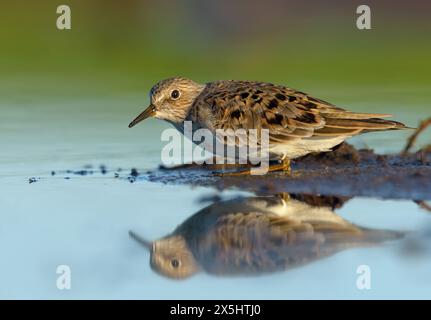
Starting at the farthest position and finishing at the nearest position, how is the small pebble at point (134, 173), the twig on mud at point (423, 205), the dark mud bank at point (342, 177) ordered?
the small pebble at point (134, 173)
the dark mud bank at point (342, 177)
the twig on mud at point (423, 205)

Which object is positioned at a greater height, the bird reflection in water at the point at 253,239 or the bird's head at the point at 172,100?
the bird's head at the point at 172,100

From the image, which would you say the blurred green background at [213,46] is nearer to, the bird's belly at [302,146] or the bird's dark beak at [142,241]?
the bird's belly at [302,146]

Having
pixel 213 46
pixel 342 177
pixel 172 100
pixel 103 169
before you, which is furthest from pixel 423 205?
pixel 213 46

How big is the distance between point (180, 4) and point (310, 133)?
12.4 meters

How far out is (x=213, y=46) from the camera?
71.9ft

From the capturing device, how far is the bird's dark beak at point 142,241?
9.05 meters

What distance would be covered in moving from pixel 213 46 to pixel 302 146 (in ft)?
34.4

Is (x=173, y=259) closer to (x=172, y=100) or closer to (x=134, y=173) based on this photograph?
(x=134, y=173)

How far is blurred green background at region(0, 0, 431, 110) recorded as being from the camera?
20.5 metres

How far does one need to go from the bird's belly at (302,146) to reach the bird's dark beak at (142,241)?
2902mm

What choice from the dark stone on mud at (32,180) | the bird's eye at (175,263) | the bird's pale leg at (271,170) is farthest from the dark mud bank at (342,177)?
the bird's eye at (175,263)

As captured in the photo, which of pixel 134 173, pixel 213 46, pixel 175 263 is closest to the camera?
pixel 175 263

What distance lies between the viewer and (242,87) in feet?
40.4

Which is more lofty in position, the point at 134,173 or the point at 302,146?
the point at 302,146
